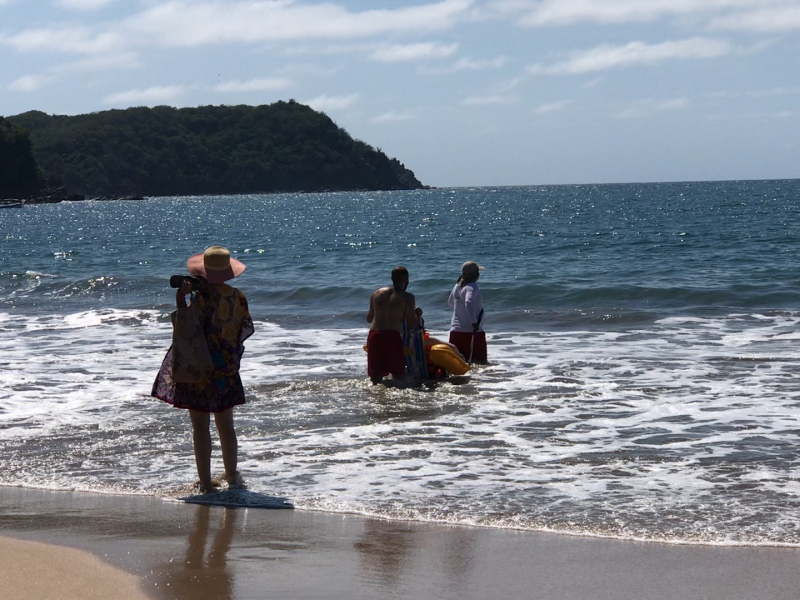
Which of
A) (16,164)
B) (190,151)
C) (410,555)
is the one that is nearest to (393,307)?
(410,555)

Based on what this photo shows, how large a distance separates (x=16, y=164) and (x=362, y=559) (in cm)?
12120

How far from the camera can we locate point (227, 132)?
631 ft

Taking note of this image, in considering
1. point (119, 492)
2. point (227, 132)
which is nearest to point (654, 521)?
point (119, 492)

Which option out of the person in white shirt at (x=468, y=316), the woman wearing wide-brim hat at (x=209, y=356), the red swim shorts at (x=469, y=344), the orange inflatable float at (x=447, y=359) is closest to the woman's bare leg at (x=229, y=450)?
the woman wearing wide-brim hat at (x=209, y=356)

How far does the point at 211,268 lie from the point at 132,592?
7.65 feet

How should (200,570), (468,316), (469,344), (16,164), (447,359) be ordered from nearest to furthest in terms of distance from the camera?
(200,570) < (447,359) < (468,316) < (469,344) < (16,164)

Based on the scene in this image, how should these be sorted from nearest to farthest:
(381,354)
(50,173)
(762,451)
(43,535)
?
(43,535), (762,451), (381,354), (50,173)

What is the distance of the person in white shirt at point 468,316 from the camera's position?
36.3 ft

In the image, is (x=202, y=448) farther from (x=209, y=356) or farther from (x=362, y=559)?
(x=362, y=559)

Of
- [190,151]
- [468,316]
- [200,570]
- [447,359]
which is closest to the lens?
[200,570]

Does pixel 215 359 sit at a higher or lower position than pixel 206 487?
higher

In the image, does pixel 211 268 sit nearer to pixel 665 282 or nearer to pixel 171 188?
pixel 665 282

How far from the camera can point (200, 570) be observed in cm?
463

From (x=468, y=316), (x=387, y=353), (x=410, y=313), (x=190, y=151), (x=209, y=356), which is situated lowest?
(x=387, y=353)
